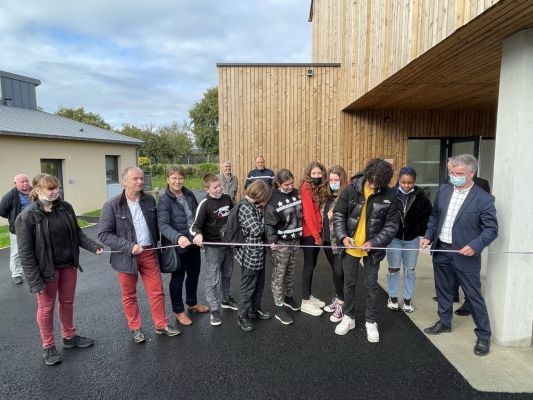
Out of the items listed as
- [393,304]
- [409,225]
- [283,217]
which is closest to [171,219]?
[283,217]

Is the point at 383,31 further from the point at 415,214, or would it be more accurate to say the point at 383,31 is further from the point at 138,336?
the point at 138,336

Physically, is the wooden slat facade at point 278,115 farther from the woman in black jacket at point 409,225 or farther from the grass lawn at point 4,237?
the grass lawn at point 4,237

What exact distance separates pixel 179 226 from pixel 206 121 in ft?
137

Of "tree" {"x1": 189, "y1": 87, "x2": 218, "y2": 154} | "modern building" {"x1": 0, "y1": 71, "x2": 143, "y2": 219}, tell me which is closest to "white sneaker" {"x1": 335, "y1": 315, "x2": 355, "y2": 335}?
"modern building" {"x1": 0, "y1": 71, "x2": 143, "y2": 219}

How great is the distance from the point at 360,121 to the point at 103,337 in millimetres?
6984

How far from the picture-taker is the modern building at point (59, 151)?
11.9m

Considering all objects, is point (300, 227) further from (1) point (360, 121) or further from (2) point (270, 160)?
(1) point (360, 121)

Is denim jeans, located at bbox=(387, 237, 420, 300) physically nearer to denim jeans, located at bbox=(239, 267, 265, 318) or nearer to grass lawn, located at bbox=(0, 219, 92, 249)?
denim jeans, located at bbox=(239, 267, 265, 318)

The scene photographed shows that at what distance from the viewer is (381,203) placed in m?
3.33

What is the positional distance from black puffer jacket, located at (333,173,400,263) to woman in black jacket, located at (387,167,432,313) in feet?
1.92

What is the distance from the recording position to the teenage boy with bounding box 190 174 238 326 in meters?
3.75

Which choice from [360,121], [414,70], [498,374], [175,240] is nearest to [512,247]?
[498,374]

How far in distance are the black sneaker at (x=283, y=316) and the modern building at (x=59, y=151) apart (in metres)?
11.1

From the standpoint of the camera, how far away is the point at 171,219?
12.2 ft
